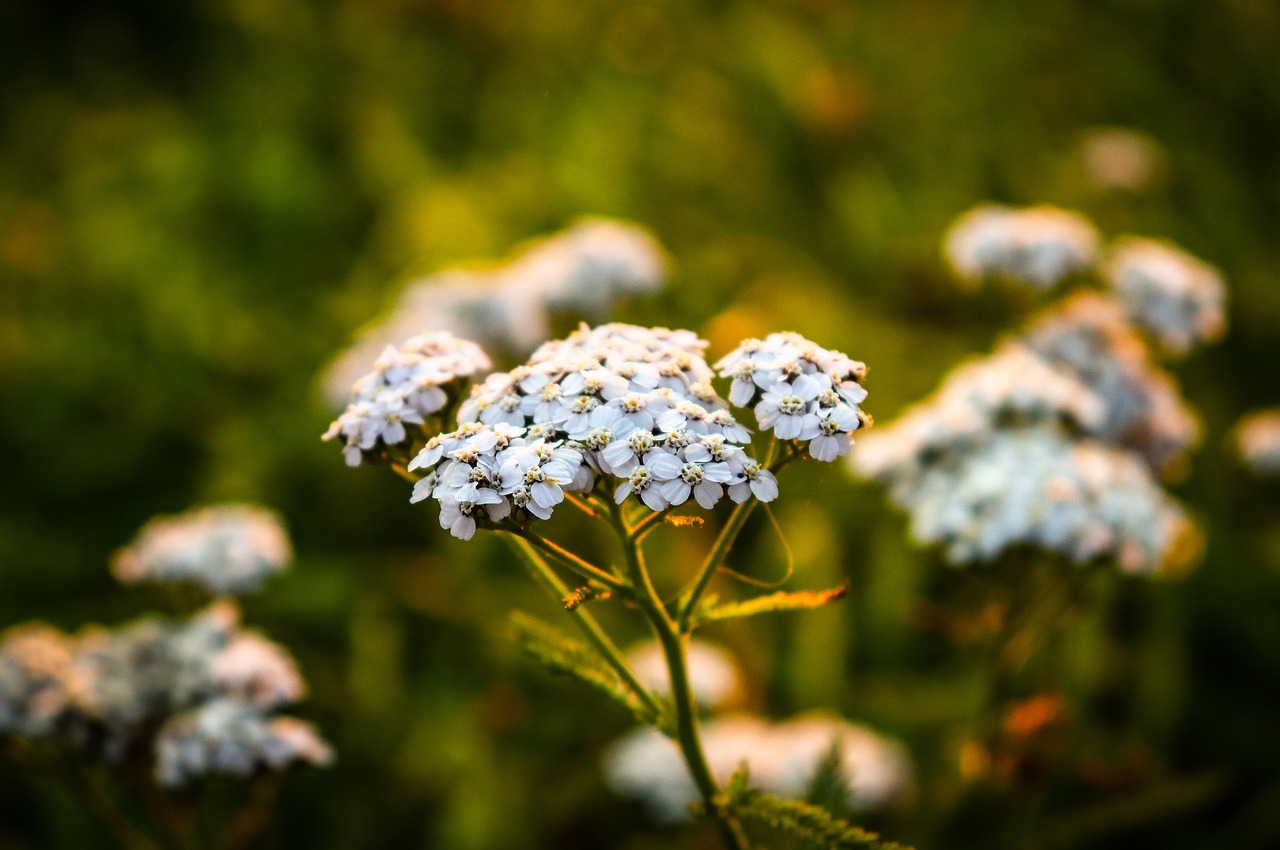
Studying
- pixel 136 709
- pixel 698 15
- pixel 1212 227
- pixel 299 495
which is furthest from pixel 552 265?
pixel 698 15

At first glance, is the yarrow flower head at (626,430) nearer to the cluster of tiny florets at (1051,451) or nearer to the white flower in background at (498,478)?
the white flower in background at (498,478)

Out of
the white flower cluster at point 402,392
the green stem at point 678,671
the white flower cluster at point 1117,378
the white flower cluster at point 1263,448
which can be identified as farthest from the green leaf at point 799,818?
the white flower cluster at point 1263,448

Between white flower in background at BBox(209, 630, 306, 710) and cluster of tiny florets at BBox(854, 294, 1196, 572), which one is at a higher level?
cluster of tiny florets at BBox(854, 294, 1196, 572)

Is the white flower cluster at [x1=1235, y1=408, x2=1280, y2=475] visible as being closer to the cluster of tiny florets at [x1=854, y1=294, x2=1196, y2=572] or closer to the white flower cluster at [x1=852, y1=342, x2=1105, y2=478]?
the cluster of tiny florets at [x1=854, y1=294, x2=1196, y2=572]

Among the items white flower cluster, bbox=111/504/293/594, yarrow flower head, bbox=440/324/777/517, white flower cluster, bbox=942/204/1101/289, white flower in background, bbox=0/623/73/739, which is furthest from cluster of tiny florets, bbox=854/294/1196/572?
white flower in background, bbox=0/623/73/739

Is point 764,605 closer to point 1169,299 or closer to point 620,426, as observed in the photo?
point 620,426

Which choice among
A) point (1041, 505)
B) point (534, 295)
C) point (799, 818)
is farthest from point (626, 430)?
point (534, 295)

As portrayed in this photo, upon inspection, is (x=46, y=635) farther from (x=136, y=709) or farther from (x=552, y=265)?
(x=552, y=265)
